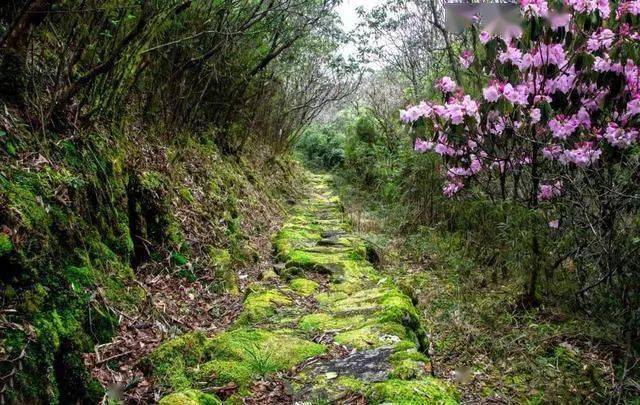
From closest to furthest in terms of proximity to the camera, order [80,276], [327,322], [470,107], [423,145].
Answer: [80,276] → [327,322] → [470,107] → [423,145]

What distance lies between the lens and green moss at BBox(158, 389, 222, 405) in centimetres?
212

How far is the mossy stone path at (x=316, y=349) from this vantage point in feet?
8.10

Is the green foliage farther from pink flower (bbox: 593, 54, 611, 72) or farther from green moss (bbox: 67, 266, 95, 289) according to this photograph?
green moss (bbox: 67, 266, 95, 289)

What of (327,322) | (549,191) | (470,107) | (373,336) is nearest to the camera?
(373,336)

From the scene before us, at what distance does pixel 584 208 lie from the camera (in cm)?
380

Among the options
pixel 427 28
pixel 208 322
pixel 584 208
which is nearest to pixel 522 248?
pixel 584 208

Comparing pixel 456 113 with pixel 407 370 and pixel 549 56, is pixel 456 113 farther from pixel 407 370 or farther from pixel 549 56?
pixel 407 370

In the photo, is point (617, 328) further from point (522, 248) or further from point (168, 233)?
point (168, 233)

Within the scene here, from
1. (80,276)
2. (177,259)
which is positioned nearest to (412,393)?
(80,276)

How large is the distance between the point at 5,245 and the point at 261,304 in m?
2.03

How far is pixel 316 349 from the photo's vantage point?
306 centimetres

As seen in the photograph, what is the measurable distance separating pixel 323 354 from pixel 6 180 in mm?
Answer: 2050

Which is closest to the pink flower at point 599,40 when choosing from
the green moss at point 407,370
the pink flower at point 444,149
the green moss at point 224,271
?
the pink flower at point 444,149

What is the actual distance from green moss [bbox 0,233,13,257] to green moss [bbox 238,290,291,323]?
5.66 feet
